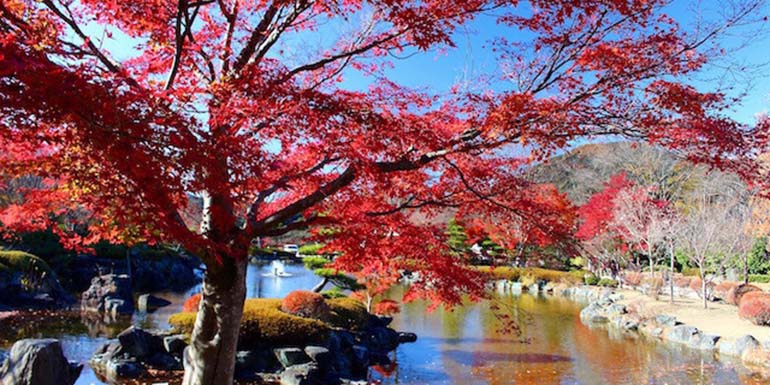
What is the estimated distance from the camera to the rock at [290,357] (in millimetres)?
9133

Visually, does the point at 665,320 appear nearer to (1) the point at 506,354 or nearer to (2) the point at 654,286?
(2) the point at 654,286

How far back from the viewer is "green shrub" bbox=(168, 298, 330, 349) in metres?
9.44

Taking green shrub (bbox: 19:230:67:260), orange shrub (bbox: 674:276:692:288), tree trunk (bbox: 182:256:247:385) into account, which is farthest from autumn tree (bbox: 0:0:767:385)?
orange shrub (bbox: 674:276:692:288)

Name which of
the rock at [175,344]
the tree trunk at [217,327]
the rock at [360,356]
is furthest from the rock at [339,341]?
the tree trunk at [217,327]

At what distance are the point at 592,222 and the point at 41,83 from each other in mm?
25964

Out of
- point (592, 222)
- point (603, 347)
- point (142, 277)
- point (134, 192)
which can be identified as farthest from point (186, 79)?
point (592, 222)

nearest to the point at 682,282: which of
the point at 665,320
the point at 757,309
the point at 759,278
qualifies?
the point at 759,278

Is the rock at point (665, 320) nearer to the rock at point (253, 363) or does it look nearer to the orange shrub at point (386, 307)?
the orange shrub at point (386, 307)

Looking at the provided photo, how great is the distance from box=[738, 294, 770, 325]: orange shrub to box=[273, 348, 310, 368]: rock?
12.3 meters

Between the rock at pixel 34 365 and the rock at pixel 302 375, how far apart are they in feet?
10.5

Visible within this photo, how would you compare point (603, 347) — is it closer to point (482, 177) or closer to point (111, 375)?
point (482, 177)

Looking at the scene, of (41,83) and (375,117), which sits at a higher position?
(375,117)

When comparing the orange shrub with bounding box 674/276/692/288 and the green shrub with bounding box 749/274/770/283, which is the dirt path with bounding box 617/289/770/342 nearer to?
the orange shrub with bounding box 674/276/692/288

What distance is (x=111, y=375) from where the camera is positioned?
846cm
